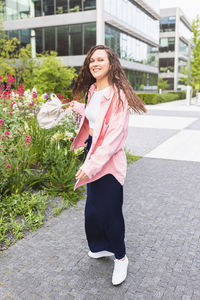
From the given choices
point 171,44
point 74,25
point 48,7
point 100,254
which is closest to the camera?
point 100,254

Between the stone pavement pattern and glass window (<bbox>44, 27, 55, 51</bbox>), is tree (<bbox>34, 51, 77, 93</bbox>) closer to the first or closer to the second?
glass window (<bbox>44, 27, 55, 51</bbox>)

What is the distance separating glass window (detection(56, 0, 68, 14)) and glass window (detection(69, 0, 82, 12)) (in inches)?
20.2

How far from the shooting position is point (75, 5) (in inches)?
1097

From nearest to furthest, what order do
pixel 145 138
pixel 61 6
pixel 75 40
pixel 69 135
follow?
pixel 69 135, pixel 145 138, pixel 75 40, pixel 61 6

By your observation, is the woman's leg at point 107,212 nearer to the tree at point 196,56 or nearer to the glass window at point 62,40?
the glass window at point 62,40

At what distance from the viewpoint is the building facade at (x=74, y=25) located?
2750cm

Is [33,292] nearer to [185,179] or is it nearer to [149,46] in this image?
[185,179]

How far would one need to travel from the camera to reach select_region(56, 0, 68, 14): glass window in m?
28.3

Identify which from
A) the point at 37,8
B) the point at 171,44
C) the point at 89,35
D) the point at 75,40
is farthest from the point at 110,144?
the point at 171,44

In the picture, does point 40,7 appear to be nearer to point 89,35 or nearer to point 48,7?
point 48,7

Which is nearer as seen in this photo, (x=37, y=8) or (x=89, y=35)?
(x=89, y=35)

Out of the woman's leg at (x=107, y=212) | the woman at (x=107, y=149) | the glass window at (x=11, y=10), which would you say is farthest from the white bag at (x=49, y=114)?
the glass window at (x=11, y=10)

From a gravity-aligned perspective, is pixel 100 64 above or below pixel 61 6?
below

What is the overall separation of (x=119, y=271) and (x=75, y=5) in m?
28.7
